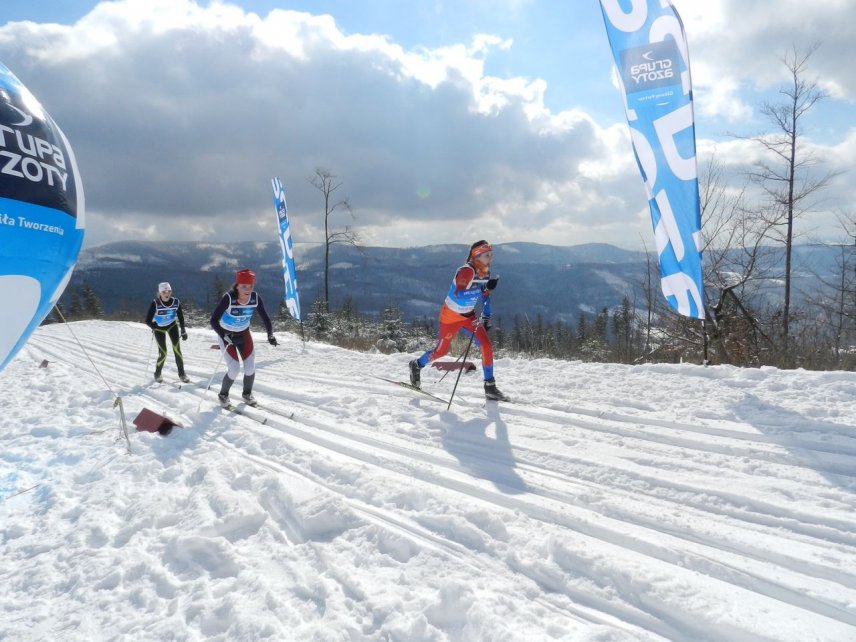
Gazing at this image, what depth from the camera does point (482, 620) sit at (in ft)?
7.73

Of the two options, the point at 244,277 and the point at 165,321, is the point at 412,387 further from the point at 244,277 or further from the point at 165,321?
the point at 165,321

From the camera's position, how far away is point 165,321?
9.46m

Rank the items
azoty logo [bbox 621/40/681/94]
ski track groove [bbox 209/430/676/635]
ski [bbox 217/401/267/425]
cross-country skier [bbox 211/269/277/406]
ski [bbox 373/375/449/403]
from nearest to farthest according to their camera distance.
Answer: ski track groove [bbox 209/430/676/635] → ski [bbox 217/401/267/425] → azoty logo [bbox 621/40/681/94] → ski [bbox 373/375/449/403] → cross-country skier [bbox 211/269/277/406]

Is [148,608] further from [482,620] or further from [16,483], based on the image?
[16,483]

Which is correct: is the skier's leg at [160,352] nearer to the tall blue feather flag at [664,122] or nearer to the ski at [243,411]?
Result: the ski at [243,411]

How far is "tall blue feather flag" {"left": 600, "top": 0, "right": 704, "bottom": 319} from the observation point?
6355mm

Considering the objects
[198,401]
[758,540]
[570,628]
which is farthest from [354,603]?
[198,401]

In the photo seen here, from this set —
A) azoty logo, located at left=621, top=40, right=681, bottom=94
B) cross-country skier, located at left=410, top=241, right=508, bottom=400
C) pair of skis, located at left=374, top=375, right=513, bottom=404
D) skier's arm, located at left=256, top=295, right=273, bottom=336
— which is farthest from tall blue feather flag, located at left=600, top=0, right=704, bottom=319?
skier's arm, located at left=256, top=295, right=273, bottom=336

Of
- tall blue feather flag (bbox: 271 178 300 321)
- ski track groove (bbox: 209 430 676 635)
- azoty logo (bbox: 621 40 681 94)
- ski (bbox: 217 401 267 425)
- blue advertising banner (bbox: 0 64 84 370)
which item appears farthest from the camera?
tall blue feather flag (bbox: 271 178 300 321)

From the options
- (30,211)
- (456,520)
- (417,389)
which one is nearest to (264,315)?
(417,389)

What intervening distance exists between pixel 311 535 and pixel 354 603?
31.9 inches

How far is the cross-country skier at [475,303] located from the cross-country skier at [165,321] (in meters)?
5.95

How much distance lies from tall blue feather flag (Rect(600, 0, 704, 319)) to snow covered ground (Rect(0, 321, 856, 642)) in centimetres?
180

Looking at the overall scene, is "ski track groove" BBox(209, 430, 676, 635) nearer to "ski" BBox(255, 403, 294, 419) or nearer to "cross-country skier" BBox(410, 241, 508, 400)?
"ski" BBox(255, 403, 294, 419)
